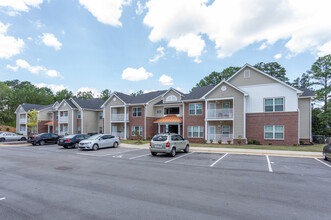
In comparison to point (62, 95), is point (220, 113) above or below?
below

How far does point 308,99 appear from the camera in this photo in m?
23.0

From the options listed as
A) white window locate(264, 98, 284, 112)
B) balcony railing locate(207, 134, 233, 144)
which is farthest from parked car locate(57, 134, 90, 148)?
white window locate(264, 98, 284, 112)

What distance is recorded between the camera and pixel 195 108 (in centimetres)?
2556

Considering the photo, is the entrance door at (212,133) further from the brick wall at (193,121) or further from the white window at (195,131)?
the white window at (195,131)

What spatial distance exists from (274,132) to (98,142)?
19350 mm

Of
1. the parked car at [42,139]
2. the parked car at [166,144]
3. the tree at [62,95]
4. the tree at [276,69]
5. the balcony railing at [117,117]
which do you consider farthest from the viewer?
the tree at [62,95]

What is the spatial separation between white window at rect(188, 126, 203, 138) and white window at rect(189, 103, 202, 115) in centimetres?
196

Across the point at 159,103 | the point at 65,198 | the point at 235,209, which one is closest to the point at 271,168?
the point at 235,209

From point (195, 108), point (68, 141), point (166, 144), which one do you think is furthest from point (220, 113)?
point (68, 141)

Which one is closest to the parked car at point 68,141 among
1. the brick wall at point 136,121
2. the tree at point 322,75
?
the brick wall at point 136,121

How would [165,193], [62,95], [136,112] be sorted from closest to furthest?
[165,193] → [136,112] → [62,95]

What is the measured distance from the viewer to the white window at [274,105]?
21.3 meters

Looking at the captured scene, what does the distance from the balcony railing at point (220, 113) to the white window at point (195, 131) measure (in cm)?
225

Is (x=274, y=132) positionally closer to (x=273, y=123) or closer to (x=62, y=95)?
(x=273, y=123)
